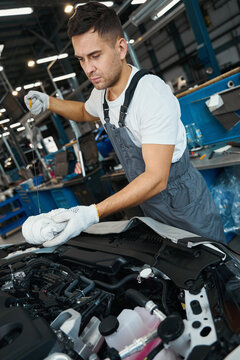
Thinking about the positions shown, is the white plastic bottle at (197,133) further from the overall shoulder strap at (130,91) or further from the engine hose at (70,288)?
the engine hose at (70,288)

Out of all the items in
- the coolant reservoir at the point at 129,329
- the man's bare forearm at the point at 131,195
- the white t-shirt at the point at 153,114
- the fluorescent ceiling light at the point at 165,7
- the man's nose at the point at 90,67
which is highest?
the fluorescent ceiling light at the point at 165,7

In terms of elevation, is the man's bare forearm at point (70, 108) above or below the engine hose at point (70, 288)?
above

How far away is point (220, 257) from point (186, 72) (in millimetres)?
13296

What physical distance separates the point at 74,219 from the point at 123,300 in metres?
0.32

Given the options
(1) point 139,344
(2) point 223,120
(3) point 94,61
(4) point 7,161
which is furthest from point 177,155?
(4) point 7,161

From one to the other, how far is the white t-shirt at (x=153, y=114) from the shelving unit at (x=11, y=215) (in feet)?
16.8

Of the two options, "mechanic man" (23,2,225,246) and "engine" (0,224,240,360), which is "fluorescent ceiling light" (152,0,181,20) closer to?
"mechanic man" (23,2,225,246)

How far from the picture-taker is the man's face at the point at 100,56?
1153 millimetres

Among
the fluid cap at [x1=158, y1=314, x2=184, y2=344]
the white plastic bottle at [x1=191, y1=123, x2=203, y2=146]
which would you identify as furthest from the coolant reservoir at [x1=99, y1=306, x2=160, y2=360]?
the white plastic bottle at [x1=191, y1=123, x2=203, y2=146]

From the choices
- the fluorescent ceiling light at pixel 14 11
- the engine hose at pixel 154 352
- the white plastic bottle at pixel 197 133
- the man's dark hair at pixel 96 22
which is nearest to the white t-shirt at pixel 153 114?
the man's dark hair at pixel 96 22

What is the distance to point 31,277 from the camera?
1.06 m

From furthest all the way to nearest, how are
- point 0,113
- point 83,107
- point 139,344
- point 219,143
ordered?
point 219,143, point 0,113, point 83,107, point 139,344

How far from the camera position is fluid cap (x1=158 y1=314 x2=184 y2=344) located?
52 centimetres

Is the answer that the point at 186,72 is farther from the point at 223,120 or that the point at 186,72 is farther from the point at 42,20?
the point at 223,120
